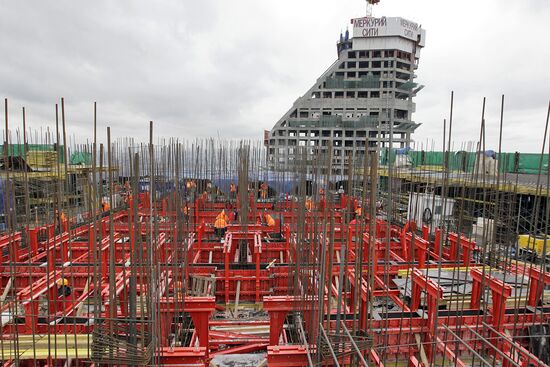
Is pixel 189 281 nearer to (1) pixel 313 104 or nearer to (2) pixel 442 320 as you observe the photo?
(2) pixel 442 320

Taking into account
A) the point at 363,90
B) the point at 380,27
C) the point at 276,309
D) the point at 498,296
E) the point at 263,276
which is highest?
the point at 380,27

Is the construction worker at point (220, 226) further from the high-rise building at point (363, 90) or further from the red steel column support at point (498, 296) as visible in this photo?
the high-rise building at point (363, 90)

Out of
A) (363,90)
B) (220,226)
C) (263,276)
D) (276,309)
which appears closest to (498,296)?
(276,309)

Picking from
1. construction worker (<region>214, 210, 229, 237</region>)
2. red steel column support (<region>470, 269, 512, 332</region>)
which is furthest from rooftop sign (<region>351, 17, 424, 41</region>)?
red steel column support (<region>470, 269, 512, 332</region>)

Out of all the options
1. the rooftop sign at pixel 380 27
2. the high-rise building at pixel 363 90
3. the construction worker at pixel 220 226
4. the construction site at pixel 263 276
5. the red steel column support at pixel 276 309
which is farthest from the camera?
the rooftop sign at pixel 380 27

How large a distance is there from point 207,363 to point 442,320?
293 centimetres

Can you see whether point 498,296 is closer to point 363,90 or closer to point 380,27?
point 363,90

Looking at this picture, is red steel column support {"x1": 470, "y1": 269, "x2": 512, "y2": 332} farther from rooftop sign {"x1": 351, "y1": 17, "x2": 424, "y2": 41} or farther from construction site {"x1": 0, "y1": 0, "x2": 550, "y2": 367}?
rooftop sign {"x1": 351, "y1": 17, "x2": 424, "y2": 41}

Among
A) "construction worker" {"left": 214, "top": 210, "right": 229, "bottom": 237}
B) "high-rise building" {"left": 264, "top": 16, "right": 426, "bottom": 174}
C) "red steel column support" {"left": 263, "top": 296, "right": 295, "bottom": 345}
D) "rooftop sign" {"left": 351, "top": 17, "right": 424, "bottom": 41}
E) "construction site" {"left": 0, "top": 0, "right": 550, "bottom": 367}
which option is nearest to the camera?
"construction site" {"left": 0, "top": 0, "right": 550, "bottom": 367}

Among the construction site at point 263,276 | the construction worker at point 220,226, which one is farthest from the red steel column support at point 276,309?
the construction worker at point 220,226

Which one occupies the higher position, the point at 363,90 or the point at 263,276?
the point at 363,90

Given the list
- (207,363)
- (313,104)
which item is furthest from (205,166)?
(313,104)

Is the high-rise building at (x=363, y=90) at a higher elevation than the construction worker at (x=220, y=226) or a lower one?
higher

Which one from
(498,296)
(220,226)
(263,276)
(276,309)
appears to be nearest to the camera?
(276,309)
